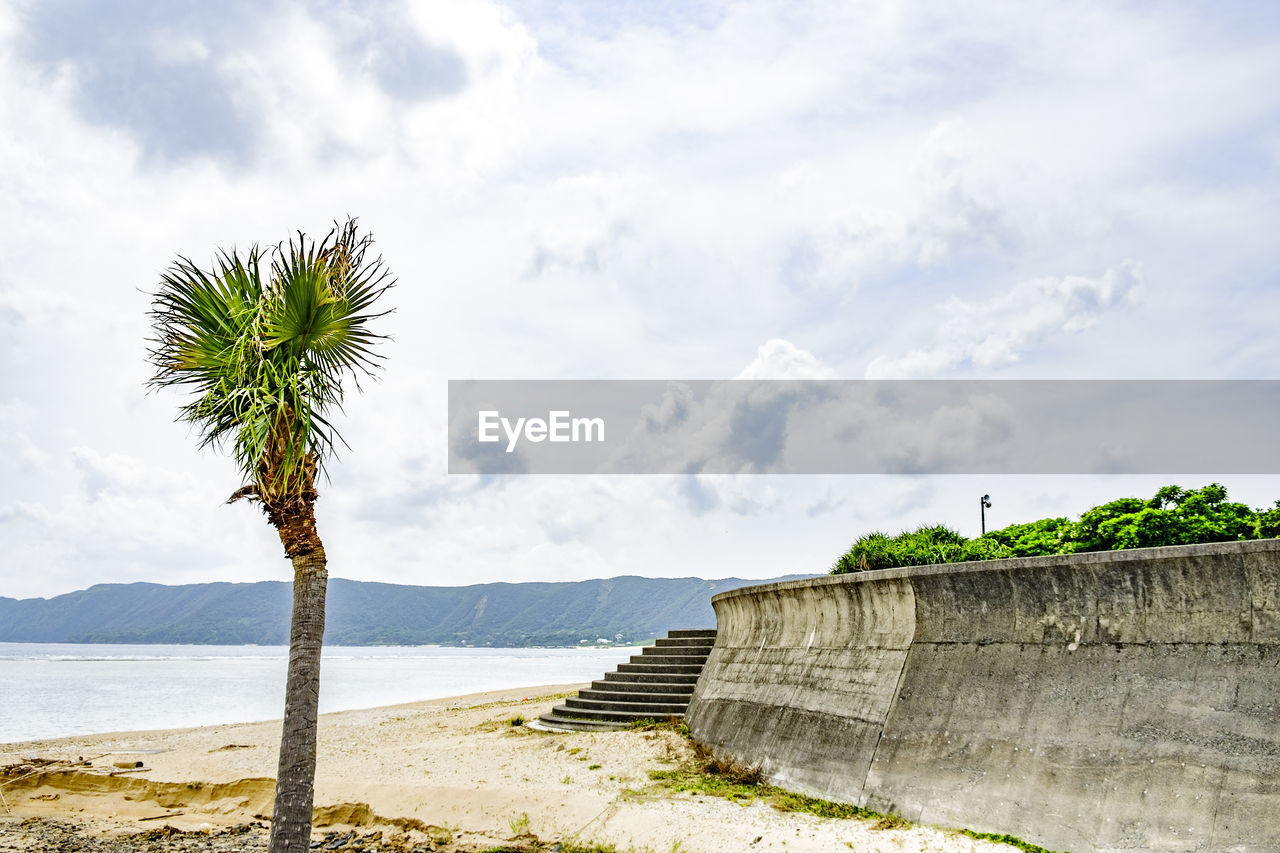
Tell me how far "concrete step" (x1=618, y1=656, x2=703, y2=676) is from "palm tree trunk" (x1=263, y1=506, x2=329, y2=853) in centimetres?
855

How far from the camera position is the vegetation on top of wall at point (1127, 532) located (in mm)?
11148

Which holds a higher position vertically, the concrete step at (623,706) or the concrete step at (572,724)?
the concrete step at (623,706)

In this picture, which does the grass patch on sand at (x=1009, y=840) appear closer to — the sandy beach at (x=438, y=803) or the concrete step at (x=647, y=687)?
the sandy beach at (x=438, y=803)

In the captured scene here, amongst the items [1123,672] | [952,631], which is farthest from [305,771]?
[1123,672]

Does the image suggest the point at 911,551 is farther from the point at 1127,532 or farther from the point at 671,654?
the point at 671,654

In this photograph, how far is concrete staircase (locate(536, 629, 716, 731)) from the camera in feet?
45.6

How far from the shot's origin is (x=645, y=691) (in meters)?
14.6

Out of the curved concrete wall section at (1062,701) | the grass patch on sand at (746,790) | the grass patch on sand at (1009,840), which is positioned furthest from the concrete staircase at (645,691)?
the grass patch on sand at (1009,840)

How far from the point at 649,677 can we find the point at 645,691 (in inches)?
18.0

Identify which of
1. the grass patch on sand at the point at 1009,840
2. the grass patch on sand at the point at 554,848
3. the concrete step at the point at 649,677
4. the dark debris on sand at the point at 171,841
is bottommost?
the dark debris on sand at the point at 171,841

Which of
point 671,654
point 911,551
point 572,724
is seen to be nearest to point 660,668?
point 671,654

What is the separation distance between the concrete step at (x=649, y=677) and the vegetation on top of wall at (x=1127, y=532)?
3.27 m

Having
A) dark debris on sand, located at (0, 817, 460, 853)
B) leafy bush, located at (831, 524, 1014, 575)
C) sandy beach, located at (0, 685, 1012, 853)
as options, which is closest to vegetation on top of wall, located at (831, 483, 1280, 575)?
leafy bush, located at (831, 524, 1014, 575)

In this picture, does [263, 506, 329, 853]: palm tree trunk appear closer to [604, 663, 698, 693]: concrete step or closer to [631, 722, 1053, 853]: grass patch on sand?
[631, 722, 1053, 853]: grass patch on sand
